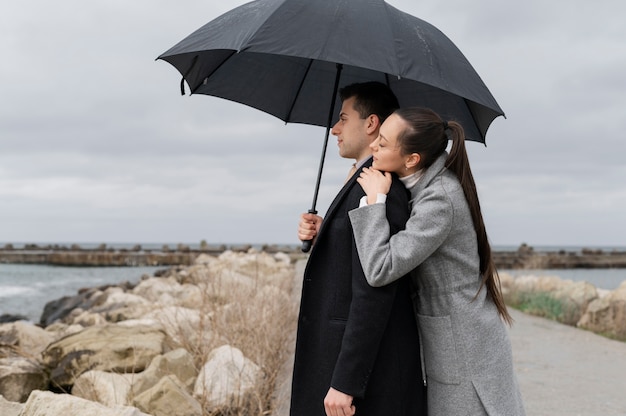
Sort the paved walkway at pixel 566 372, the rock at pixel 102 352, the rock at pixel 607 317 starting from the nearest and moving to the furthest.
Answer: the paved walkway at pixel 566 372 → the rock at pixel 102 352 → the rock at pixel 607 317

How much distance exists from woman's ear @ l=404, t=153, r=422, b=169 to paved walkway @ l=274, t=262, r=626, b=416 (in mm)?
2431

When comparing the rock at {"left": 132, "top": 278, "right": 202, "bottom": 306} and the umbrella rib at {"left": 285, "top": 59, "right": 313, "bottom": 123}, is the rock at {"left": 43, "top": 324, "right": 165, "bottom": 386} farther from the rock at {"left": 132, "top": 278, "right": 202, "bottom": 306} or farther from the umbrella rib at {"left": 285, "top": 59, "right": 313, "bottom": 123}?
the rock at {"left": 132, "top": 278, "right": 202, "bottom": 306}

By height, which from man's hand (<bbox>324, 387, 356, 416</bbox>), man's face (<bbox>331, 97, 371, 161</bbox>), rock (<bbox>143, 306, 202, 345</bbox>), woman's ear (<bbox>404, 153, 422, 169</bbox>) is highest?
man's face (<bbox>331, 97, 371, 161</bbox>)

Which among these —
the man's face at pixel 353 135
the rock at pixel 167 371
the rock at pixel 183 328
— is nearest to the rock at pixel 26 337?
the rock at pixel 183 328

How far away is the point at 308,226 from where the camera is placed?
2.91 meters

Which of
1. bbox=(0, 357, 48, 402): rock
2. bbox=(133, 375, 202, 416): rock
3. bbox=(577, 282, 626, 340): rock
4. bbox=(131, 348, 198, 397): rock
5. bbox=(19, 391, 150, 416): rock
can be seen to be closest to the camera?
bbox=(19, 391, 150, 416): rock

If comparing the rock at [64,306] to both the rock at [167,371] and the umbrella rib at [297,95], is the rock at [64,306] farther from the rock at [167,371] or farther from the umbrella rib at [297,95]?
the umbrella rib at [297,95]

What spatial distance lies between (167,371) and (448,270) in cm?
306

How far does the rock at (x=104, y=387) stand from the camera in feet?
14.7

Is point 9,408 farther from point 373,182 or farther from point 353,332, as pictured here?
point 373,182

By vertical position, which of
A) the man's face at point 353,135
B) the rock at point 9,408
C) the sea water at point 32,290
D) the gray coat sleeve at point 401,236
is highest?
the man's face at point 353,135

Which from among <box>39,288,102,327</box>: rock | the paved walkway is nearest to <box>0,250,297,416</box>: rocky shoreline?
the paved walkway

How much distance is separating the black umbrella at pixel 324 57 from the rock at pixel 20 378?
314 cm

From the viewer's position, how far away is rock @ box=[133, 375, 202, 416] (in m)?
4.00
